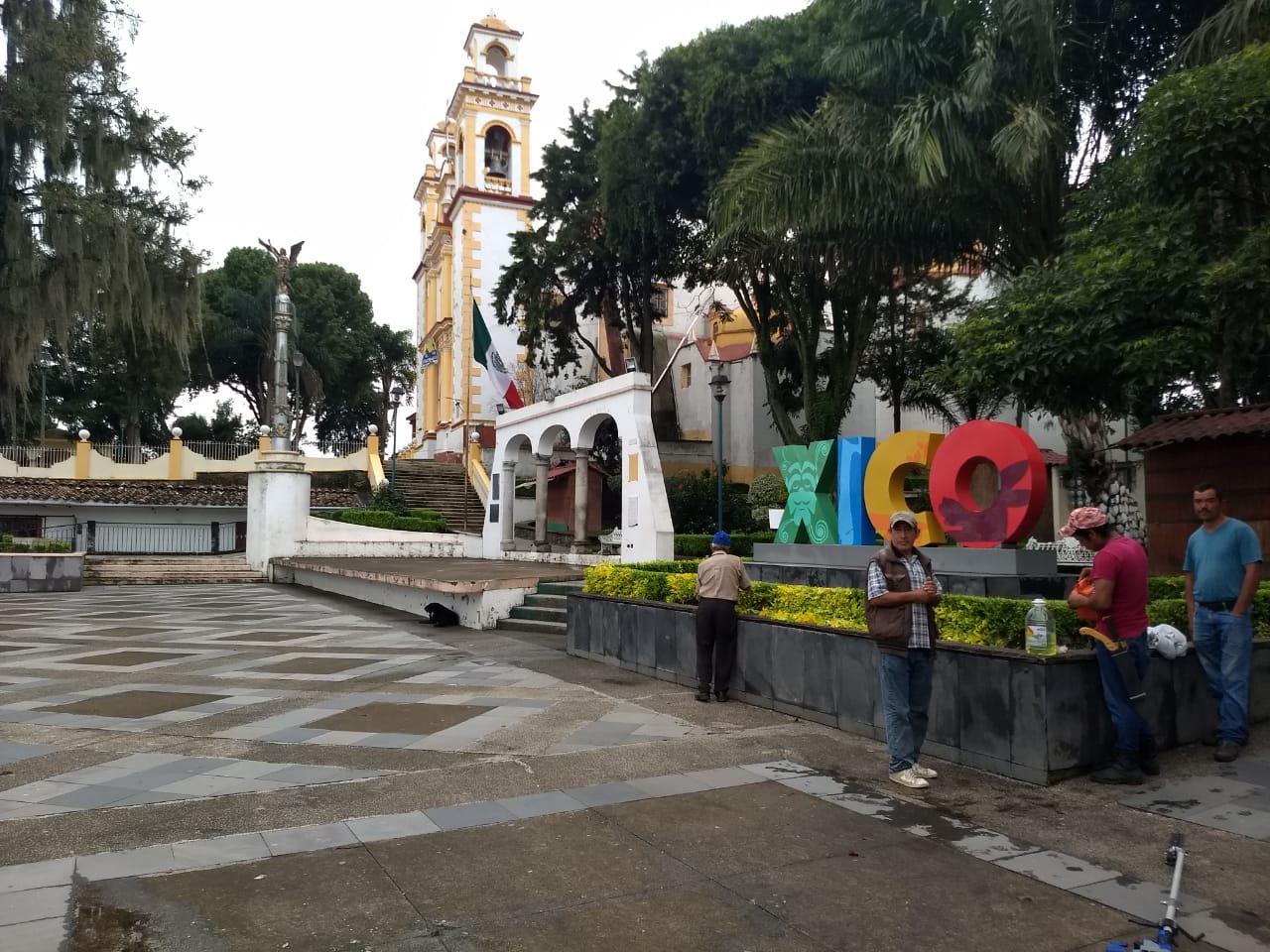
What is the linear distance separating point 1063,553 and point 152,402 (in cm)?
3948

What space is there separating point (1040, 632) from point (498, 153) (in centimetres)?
3859

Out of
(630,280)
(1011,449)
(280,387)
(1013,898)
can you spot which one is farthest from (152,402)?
(1013,898)

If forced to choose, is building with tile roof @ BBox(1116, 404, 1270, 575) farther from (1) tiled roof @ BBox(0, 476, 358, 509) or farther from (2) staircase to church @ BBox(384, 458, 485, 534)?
(1) tiled roof @ BBox(0, 476, 358, 509)

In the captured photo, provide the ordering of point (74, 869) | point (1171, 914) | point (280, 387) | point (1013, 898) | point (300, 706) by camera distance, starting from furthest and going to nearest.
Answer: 1. point (280, 387)
2. point (300, 706)
3. point (74, 869)
4. point (1013, 898)
5. point (1171, 914)

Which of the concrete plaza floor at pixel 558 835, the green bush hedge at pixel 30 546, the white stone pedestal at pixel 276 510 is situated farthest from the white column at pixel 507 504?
the concrete plaza floor at pixel 558 835

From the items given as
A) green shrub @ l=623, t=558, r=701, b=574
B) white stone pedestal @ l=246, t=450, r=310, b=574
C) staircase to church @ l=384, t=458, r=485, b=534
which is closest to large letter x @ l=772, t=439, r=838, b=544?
green shrub @ l=623, t=558, r=701, b=574

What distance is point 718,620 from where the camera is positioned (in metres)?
8.16

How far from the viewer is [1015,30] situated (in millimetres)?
13117

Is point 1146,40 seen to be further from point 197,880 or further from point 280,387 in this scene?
point 280,387

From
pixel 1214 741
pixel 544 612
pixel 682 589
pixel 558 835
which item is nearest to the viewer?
pixel 558 835

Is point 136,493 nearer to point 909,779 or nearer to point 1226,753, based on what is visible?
point 909,779

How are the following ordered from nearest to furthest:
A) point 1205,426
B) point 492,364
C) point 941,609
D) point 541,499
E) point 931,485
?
point 941,609 → point 931,485 → point 1205,426 → point 541,499 → point 492,364

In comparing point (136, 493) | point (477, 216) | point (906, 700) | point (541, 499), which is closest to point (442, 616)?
point (541, 499)

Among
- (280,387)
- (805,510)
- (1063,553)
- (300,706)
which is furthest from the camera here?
(280,387)
